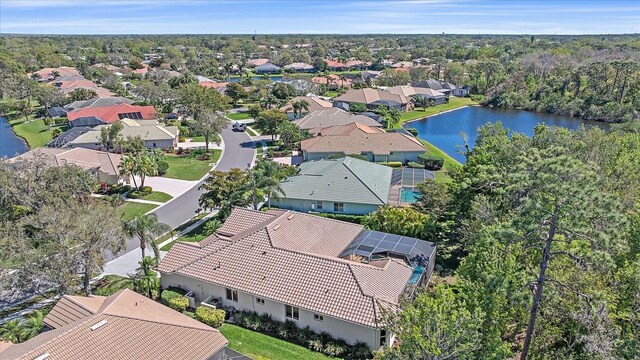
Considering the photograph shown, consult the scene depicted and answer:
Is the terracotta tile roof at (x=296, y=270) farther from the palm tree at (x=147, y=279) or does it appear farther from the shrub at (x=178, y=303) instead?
the shrub at (x=178, y=303)

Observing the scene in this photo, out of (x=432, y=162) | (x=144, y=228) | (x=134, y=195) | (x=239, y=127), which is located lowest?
(x=134, y=195)

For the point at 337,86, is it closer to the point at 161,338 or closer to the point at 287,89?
A: the point at 287,89

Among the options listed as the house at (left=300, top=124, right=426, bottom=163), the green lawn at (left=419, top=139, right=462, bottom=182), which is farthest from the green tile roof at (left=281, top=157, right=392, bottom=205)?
the house at (left=300, top=124, right=426, bottom=163)

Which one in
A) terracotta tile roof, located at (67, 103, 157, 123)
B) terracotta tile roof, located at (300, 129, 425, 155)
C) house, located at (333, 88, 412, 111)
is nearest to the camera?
terracotta tile roof, located at (300, 129, 425, 155)

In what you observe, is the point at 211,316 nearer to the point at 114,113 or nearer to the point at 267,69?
the point at 114,113

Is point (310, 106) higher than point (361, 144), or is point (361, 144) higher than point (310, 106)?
point (310, 106)

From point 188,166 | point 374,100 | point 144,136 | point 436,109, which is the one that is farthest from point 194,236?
point 436,109

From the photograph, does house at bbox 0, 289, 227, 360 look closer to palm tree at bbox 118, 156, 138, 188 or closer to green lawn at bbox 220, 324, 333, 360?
green lawn at bbox 220, 324, 333, 360
